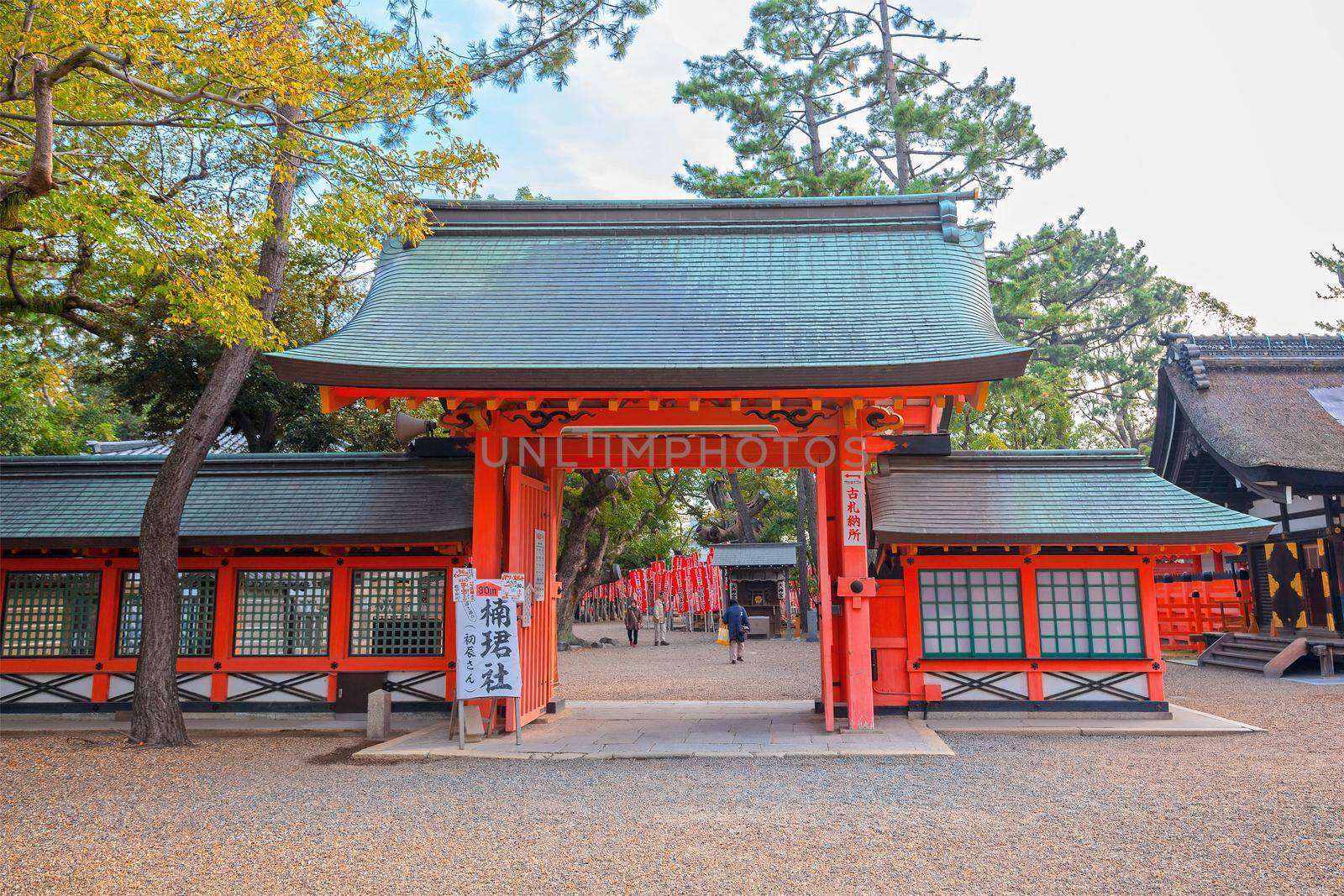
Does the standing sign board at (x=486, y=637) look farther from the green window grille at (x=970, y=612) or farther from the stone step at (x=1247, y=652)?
the stone step at (x=1247, y=652)

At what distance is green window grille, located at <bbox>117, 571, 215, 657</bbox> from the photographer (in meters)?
11.3

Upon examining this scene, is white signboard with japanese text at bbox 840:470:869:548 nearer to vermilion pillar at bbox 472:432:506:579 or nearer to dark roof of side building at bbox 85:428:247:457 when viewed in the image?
vermilion pillar at bbox 472:432:506:579

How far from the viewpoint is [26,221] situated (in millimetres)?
9812

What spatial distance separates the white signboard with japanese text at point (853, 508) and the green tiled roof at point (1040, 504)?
761mm

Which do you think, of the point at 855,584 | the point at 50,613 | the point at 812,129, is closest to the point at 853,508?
the point at 855,584

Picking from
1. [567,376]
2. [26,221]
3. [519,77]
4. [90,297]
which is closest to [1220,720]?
[567,376]

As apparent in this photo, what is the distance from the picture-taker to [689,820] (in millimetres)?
6258

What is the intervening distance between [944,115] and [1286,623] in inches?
513

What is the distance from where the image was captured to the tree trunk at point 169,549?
9289 millimetres

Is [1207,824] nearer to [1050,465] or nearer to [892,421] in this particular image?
[892,421]

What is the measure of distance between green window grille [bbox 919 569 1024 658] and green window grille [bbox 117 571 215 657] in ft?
30.1

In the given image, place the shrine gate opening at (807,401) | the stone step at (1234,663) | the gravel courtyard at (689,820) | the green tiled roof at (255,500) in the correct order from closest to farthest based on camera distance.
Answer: the gravel courtyard at (689,820)
the shrine gate opening at (807,401)
the green tiled roof at (255,500)
the stone step at (1234,663)

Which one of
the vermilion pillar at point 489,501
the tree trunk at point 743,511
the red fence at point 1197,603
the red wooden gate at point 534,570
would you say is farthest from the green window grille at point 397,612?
the tree trunk at point 743,511

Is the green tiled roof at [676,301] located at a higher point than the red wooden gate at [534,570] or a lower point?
higher
